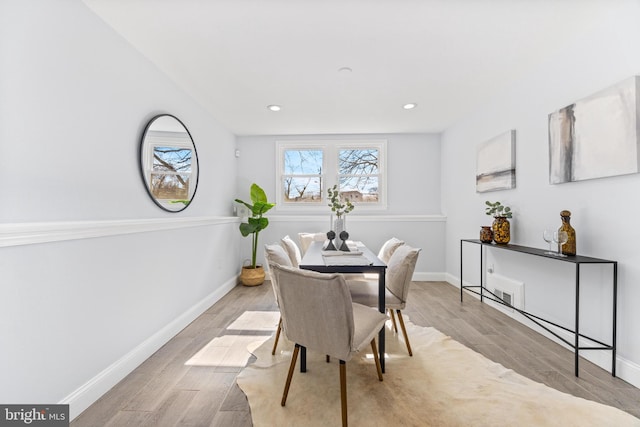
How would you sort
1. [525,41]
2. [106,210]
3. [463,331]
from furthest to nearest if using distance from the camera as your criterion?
[463,331]
[525,41]
[106,210]

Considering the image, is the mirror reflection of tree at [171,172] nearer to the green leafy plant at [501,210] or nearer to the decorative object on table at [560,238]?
the green leafy plant at [501,210]

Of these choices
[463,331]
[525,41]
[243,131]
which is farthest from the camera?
[243,131]

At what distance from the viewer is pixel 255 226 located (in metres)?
4.32

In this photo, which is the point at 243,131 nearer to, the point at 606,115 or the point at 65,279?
the point at 65,279

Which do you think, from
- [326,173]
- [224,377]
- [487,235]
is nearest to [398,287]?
[224,377]

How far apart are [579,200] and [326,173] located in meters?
3.31

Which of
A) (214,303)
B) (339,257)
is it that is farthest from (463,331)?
(214,303)

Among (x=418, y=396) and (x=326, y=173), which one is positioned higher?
(x=326, y=173)

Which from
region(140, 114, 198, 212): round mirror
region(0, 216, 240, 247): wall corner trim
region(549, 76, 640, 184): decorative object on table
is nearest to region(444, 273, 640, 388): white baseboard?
region(549, 76, 640, 184): decorative object on table

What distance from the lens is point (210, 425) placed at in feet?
5.05

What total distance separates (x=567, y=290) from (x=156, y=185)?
136 inches

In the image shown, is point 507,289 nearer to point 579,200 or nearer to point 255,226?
point 579,200

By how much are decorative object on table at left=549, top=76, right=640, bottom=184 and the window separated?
2670 mm

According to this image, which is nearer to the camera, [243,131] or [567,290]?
[567,290]
